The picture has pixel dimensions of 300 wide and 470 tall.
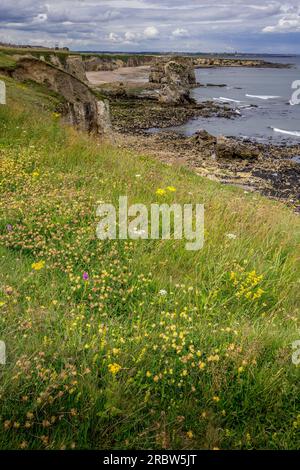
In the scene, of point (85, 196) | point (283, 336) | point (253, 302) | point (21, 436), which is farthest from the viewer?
point (85, 196)

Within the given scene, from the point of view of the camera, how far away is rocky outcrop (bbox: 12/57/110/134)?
770 inches

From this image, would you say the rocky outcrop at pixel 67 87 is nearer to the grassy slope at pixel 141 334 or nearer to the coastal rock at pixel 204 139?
the grassy slope at pixel 141 334

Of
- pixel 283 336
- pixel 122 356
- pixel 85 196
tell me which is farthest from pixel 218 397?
pixel 85 196

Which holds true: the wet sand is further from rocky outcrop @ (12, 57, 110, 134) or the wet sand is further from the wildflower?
the wildflower

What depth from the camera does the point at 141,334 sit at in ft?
13.0

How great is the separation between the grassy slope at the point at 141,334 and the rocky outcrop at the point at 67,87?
13.4 meters

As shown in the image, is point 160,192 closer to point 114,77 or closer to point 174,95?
point 174,95

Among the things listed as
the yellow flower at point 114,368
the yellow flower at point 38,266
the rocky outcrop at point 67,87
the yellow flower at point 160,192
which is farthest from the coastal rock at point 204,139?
the yellow flower at point 114,368

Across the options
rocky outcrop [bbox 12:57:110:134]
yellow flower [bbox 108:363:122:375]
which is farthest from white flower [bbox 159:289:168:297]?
rocky outcrop [bbox 12:57:110:134]

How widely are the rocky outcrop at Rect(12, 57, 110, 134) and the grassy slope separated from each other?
13.4 meters

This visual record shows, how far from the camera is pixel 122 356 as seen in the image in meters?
3.56

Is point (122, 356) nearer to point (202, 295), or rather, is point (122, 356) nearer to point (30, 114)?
point (202, 295)

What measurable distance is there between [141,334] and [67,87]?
18.1 m

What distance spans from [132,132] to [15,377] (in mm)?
44397
